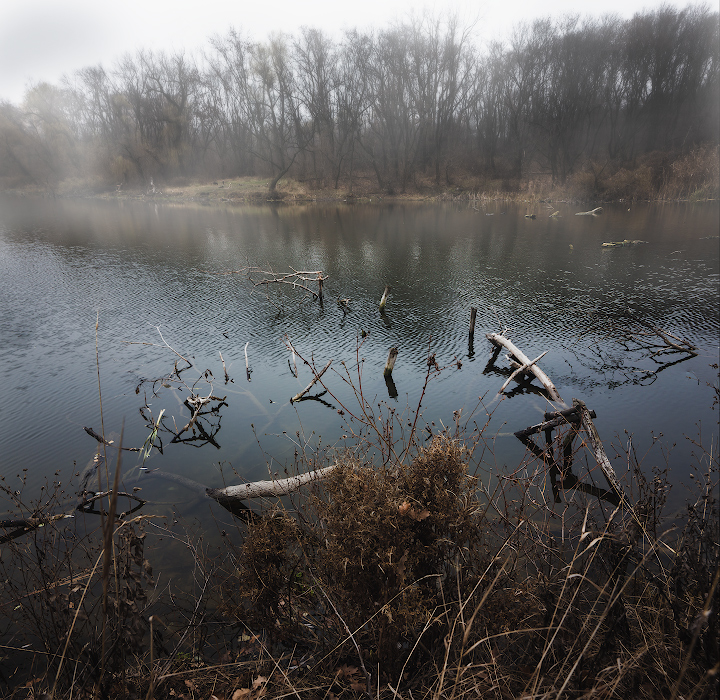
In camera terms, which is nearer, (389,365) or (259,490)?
(259,490)

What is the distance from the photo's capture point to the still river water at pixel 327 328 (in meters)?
8.45

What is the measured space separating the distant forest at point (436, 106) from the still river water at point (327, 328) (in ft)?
98.6

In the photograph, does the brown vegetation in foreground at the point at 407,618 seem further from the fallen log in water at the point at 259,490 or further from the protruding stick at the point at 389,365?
the protruding stick at the point at 389,365

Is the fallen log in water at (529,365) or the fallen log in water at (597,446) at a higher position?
the fallen log in water at (597,446)

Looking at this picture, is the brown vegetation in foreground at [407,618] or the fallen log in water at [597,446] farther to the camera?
the fallen log in water at [597,446]

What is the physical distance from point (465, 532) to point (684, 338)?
39.9 ft

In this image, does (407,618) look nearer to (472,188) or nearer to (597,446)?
(597,446)

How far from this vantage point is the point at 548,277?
1847cm

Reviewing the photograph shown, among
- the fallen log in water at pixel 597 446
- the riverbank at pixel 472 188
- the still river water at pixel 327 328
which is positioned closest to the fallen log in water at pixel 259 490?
the still river water at pixel 327 328

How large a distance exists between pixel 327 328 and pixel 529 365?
20.6 feet

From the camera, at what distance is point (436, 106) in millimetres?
57875

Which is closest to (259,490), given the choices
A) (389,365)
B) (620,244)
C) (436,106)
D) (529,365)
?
(389,365)

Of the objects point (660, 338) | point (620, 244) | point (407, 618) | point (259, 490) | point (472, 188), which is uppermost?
point (472, 188)

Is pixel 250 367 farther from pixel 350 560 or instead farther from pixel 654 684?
pixel 654 684
